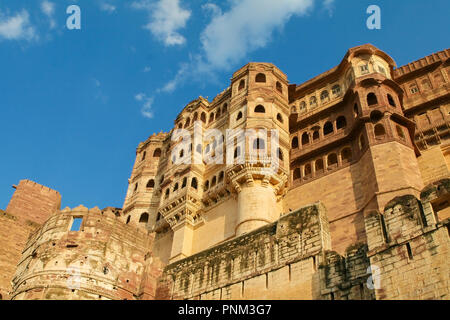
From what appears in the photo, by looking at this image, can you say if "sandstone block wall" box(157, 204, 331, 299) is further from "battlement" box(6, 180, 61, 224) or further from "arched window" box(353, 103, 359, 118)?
"battlement" box(6, 180, 61, 224)

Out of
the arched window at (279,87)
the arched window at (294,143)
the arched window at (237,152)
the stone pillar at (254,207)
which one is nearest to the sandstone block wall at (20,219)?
the stone pillar at (254,207)

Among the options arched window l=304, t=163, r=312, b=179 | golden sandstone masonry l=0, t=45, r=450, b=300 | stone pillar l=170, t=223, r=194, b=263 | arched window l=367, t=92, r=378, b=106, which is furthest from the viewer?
arched window l=304, t=163, r=312, b=179

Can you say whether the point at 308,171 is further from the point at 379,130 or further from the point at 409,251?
the point at 409,251

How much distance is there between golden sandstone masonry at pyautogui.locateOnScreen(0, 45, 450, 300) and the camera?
41.2 feet

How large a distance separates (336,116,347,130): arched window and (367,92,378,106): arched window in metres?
2.11

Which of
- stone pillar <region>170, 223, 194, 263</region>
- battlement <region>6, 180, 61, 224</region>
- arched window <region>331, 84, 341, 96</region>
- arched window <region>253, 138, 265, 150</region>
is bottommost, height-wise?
stone pillar <region>170, 223, 194, 263</region>

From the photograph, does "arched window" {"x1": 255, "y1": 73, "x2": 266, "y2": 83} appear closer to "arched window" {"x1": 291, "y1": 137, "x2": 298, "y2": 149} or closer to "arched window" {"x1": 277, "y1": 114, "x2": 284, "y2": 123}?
"arched window" {"x1": 277, "y1": 114, "x2": 284, "y2": 123}

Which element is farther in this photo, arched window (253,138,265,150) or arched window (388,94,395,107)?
arched window (253,138,265,150)

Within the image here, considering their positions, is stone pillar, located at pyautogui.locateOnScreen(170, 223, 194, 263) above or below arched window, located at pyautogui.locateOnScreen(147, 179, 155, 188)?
below

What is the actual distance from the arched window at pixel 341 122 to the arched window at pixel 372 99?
6.91 feet

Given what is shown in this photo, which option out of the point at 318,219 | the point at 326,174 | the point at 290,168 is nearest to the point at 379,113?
the point at 326,174

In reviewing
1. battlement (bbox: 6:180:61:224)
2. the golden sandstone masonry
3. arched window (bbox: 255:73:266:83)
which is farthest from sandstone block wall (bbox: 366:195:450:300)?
battlement (bbox: 6:180:61:224)

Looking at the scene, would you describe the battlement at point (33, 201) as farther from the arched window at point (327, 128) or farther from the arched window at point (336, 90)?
the arched window at point (336, 90)

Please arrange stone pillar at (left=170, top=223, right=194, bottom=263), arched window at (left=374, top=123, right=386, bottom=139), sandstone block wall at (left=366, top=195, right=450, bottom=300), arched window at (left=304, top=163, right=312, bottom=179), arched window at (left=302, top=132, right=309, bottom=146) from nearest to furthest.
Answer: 1. sandstone block wall at (left=366, top=195, right=450, bottom=300)
2. arched window at (left=374, top=123, right=386, bottom=139)
3. stone pillar at (left=170, top=223, right=194, bottom=263)
4. arched window at (left=304, top=163, right=312, bottom=179)
5. arched window at (left=302, top=132, right=309, bottom=146)
